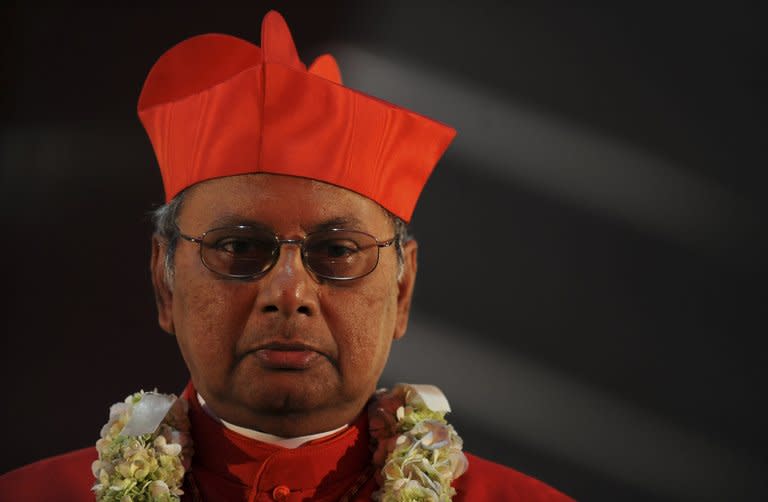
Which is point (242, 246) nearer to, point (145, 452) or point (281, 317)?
point (281, 317)

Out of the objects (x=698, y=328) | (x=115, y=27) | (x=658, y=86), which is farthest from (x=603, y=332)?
(x=115, y=27)

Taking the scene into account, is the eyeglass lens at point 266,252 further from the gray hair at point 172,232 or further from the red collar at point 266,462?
the red collar at point 266,462

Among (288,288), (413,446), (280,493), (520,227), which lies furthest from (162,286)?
(520,227)

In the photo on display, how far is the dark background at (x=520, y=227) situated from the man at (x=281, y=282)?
2.92ft

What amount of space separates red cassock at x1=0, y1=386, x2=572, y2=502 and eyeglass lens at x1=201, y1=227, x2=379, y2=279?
1.20 ft

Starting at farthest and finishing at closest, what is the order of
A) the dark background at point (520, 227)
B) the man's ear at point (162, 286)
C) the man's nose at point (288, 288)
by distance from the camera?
the dark background at point (520, 227), the man's ear at point (162, 286), the man's nose at point (288, 288)

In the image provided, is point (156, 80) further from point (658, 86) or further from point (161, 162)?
point (658, 86)

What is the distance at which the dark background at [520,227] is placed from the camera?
3.06m

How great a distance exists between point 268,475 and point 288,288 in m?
0.42

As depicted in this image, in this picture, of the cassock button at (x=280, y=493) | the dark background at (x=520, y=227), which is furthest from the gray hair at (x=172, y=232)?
the dark background at (x=520, y=227)

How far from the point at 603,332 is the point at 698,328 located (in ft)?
0.88

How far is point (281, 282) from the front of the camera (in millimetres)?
2035

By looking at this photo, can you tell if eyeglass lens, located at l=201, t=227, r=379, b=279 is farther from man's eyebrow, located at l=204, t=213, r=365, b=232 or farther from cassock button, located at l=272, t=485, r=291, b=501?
cassock button, located at l=272, t=485, r=291, b=501

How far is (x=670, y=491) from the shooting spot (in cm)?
304
